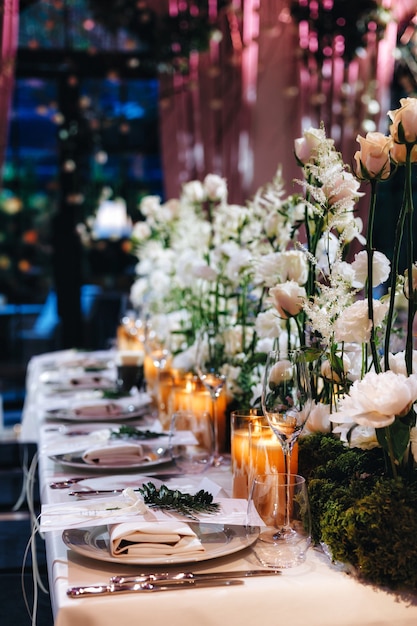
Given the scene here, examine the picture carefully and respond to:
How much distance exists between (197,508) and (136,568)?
0.18 m

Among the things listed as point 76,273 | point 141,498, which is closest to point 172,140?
point 76,273

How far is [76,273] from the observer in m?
6.50

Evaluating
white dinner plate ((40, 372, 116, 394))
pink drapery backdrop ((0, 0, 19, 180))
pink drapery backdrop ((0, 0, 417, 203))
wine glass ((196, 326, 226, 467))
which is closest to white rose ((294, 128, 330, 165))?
wine glass ((196, 326, 226, 467))

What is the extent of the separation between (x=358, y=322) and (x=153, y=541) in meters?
0.46

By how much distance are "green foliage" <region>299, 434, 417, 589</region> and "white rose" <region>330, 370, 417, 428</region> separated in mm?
102

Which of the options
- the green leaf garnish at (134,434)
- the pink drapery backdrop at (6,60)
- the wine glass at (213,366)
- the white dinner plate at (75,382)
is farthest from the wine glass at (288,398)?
the pink drapery backdrop at (6,60)

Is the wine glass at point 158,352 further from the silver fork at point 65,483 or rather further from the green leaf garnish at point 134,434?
the silver fork at point 65,483

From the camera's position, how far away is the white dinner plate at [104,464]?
182 centimetres

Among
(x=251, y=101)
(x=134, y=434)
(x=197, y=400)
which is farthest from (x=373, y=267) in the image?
(x=251, y=101)

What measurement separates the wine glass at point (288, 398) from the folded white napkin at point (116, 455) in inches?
21.4

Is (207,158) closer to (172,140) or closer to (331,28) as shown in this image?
(172,140)

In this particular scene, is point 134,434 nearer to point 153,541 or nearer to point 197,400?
point 197,400

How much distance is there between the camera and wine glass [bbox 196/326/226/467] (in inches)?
77.2

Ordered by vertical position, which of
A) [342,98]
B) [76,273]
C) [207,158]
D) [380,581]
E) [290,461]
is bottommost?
[380,581]
